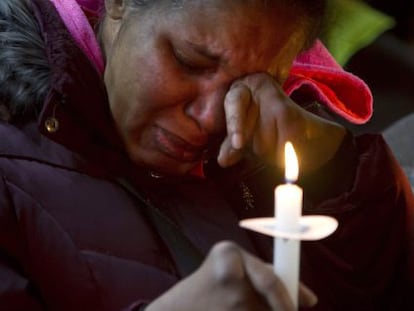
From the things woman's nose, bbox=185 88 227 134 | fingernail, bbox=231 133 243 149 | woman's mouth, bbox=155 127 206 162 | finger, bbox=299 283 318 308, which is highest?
woman's nose, bbox=185 88 227 134

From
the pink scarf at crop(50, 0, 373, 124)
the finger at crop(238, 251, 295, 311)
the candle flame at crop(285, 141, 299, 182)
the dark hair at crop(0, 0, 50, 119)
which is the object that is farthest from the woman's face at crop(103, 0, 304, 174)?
the finger at crop(238, 251, 295, 311)

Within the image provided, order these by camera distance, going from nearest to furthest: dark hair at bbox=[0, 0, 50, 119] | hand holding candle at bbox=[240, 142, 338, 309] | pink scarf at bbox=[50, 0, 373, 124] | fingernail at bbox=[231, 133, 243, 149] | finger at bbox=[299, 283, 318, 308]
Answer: hand holding candle at bbox=[240, 142, 338, 309], finger at bbox=[299, 283, 318, 308], fingernail at bbox=[231, 133, 243, 149], dark hair at bbox=[0, 0, 50, 119], pink scarf at bbox=[50, 0, 373, 124]

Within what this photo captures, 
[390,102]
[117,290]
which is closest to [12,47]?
[117,290]

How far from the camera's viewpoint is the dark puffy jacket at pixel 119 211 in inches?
44.2

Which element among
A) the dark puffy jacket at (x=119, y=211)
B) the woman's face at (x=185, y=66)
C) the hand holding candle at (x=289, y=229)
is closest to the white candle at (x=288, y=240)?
the hand holding candle at (x=289, y=229)

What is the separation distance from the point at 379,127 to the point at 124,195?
1.76m

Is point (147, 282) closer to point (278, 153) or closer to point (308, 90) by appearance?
point (278, 153)

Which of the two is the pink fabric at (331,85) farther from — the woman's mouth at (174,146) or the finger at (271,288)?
the finger at (271,288)

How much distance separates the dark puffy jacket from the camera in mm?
1123

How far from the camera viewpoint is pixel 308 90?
1.51m

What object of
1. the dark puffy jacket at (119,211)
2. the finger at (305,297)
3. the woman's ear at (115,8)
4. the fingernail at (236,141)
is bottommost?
the dark puffy jacket at (119,211)

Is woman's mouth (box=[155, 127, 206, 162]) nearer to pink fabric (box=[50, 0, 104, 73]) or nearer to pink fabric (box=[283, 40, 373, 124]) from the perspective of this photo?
pink fabric (box=[50, 0, 104, 73])

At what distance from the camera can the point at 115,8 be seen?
1287 millimetres

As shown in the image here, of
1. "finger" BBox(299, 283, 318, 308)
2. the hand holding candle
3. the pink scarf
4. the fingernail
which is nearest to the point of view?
the hand holding candle
